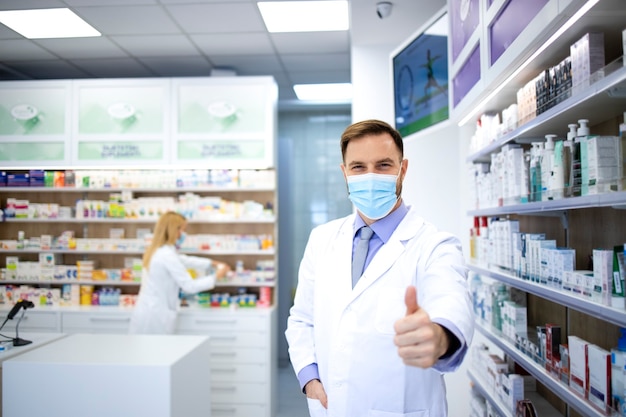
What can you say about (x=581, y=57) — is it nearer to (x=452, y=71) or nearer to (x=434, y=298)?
(x=434, y=298)

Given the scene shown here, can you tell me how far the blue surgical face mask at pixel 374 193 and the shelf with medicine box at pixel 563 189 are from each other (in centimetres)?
65

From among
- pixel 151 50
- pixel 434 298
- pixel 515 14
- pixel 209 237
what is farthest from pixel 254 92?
pixel 434 298

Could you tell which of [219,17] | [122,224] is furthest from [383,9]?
[122,224]

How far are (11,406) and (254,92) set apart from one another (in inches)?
135

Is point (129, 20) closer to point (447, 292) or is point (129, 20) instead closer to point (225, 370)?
point (225, 370)

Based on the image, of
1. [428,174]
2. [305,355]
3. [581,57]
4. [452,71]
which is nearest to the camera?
[581,57]

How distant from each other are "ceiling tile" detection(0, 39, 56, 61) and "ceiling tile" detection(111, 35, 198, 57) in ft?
2.86

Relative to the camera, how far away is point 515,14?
2.10 m

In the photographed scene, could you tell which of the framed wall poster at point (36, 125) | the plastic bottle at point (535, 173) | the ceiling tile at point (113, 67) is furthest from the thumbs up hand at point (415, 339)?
the ceiling tile at point (113, 67)

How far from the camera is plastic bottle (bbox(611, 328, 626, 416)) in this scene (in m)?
1.56

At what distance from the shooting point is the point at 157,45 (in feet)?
16.4

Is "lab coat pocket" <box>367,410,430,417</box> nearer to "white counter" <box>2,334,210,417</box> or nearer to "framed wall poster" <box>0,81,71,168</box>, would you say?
"white counter" <box>2,334,210,417</box>

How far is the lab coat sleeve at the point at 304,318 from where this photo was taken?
1938 millimetres

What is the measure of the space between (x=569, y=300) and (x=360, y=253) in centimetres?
77
